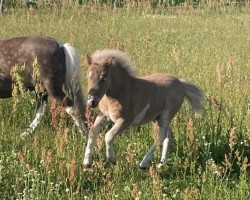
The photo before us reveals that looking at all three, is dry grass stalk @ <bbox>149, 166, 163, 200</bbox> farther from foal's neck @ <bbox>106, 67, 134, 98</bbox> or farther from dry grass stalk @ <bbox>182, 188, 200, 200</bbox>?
foal's neck @ <bbox>106, 67, 134, 98</bbox>

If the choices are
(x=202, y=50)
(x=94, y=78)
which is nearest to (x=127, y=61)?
(x=94, y=78)

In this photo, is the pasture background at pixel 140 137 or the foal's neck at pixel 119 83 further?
the foal's neck at pixel 119 83

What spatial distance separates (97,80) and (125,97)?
1.66 feet

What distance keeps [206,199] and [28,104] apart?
293 centimetres

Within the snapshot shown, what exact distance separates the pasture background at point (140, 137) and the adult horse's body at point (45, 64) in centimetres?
24

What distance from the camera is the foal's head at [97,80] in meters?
3.90

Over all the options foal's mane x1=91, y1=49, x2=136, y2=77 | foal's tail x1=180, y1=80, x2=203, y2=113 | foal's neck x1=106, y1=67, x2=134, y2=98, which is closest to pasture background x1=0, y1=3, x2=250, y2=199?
foal's tail x1=180, y1=80, x2=203, y2=113

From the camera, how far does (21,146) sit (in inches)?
187

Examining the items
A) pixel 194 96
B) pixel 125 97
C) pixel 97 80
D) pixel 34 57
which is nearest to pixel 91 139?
pixel 125 97

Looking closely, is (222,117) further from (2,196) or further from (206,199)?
(2,196)

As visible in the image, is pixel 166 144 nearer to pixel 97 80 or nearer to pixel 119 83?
pixel 119 83

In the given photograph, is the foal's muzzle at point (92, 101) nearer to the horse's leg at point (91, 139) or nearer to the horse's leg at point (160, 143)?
the horse's leg at point (91, 139)

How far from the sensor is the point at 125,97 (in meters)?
4.39

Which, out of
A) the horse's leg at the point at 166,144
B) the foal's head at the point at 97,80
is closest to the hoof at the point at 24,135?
the foal's head at the point at 97,80
